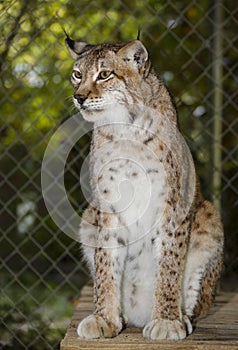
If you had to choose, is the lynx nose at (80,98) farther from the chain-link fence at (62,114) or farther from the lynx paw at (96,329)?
the chain-link fence at (62,114)

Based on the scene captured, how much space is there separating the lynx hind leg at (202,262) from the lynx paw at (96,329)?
340 millimetres

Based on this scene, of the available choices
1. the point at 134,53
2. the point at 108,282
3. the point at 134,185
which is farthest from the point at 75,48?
the point at 108,282

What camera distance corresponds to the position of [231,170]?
373 cm

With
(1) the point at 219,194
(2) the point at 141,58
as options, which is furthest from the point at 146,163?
(1) the point at 219,194

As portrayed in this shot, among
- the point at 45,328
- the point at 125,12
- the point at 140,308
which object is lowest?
the point at 45,328

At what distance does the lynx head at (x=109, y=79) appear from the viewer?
2232 mm

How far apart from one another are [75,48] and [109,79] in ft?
1.01

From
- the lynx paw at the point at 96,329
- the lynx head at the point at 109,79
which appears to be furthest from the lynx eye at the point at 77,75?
the lynx paw at the point at 96,329

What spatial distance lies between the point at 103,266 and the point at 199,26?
1.79 metres

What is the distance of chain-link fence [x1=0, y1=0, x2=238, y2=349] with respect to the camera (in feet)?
11.5

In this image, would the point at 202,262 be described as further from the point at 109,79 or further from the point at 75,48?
the point at 75,48

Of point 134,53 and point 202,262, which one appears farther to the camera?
point 202,262

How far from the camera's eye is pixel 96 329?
2246mm

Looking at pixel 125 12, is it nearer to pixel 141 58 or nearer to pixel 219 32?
pixel 219 32
